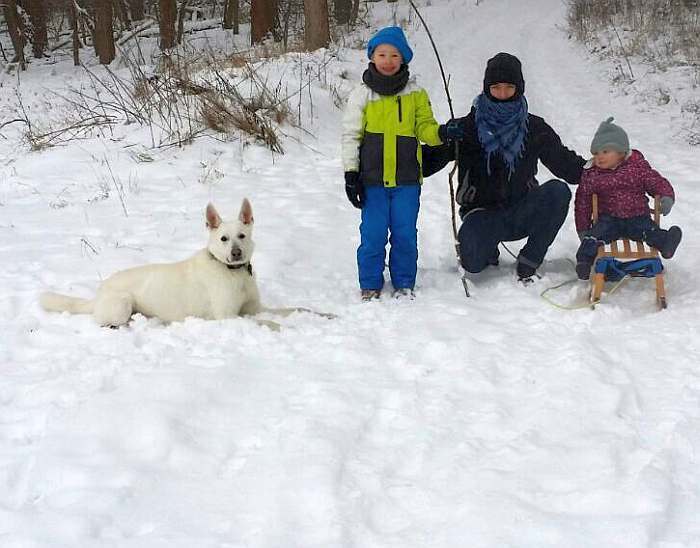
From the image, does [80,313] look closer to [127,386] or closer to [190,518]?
[127,386]

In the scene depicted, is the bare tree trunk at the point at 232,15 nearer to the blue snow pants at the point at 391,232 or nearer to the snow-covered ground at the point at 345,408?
the snow-covered ground at the point at 345,408

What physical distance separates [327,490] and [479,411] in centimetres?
97

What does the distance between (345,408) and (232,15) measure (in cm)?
2149

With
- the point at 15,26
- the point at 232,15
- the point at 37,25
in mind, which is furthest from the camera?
the point at 232,15

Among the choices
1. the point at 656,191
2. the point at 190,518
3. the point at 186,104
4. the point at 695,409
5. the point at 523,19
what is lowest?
the point at 190,518

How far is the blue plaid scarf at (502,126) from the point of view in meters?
4.66

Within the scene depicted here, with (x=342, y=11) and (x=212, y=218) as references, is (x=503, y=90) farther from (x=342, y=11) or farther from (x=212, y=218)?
(x=342, y=11)

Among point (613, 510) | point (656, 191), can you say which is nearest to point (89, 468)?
point (613, 510)

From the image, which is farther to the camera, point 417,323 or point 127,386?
point 417,323

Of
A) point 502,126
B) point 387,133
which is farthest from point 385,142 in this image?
point 502,126

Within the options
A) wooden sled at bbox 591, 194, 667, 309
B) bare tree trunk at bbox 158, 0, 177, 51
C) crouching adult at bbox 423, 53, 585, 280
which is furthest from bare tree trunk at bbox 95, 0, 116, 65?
wooden sled at bbox 591, 194, 667, 309

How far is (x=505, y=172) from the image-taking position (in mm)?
4945

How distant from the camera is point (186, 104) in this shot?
29.7ft

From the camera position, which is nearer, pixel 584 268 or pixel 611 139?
pixel 611 139
